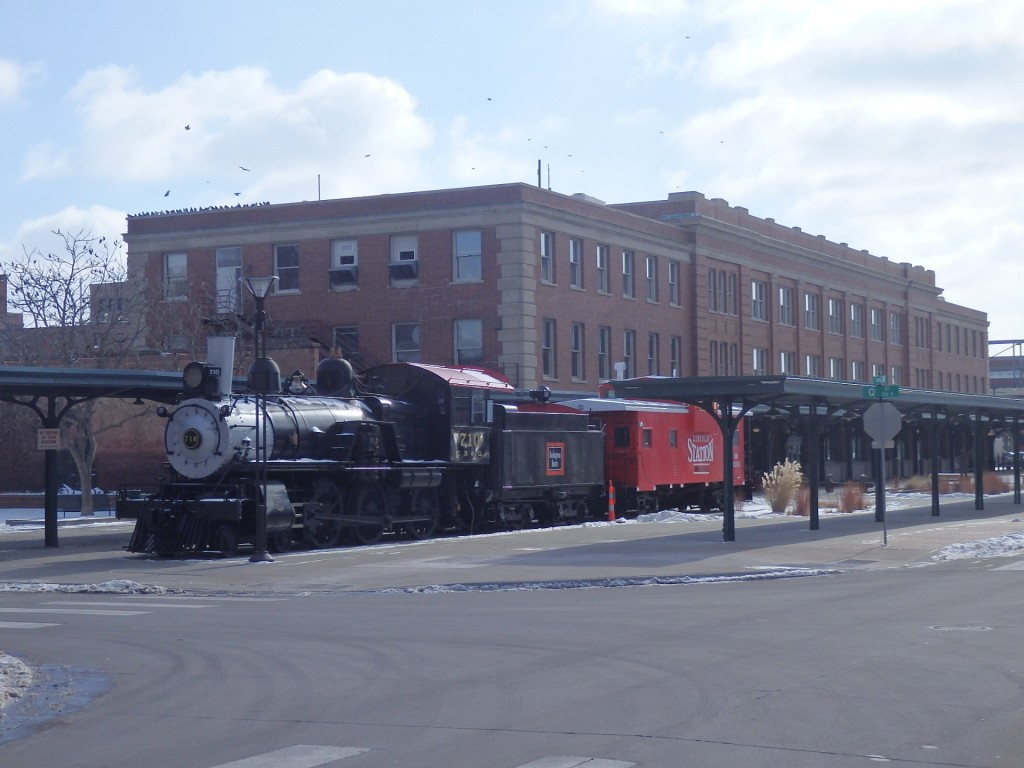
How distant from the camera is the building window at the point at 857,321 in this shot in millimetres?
68500

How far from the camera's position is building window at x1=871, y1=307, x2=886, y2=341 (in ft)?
232

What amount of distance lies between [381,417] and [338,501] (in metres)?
2.38

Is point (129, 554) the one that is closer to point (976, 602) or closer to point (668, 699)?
point (976, 602)

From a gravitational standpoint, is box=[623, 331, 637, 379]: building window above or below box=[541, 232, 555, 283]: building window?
below

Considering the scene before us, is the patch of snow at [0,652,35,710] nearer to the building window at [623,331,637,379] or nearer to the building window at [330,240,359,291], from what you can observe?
the building window at [330,240,359,291]

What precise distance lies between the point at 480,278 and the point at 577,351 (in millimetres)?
4889

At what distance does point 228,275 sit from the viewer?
48656mm

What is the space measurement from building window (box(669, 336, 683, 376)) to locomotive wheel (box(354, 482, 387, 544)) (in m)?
27.4

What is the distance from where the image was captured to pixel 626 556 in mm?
22578

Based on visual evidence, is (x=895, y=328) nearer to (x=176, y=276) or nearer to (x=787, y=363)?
(x=787, y=363)

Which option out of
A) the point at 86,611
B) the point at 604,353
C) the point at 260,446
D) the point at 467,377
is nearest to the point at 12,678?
the point at 86,611

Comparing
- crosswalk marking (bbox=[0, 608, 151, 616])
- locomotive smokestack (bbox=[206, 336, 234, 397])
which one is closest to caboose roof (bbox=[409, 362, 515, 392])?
locomotive smokestack (bbox=[206, 336, 234, 397])

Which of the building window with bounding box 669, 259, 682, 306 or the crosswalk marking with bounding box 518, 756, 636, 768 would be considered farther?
the building window with bounding box 669, 259, 682, 306

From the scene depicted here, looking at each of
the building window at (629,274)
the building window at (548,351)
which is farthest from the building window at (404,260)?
the building window at (629,274)
